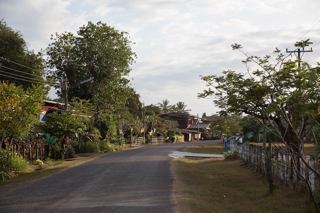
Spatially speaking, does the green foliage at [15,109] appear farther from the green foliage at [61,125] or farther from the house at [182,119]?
the house at [182,119]

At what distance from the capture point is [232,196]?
40.1ft

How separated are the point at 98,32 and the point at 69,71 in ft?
18.6

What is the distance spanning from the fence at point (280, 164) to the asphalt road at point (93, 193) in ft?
13.7

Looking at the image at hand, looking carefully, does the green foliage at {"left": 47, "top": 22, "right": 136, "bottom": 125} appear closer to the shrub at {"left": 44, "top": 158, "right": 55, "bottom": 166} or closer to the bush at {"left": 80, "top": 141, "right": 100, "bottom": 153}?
the bush at {"left": 80, "top": 141, "right": 100, "bottom": 153}

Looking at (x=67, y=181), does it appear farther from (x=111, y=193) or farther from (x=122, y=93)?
(x=122, y=93)

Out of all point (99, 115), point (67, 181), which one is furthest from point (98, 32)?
point (67, 181)

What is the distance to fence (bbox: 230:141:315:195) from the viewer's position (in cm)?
1084

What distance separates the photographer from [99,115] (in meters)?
36.3

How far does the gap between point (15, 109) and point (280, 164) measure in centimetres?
1266

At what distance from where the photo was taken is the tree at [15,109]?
16266mm

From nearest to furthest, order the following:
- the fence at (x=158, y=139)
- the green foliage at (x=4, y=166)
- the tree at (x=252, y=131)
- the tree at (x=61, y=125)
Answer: the green foliage at (x=4, y=166) → the tree at (x=61, y=125) → the tree at (x=252, y=131) → the fence at (x=158, y=139)

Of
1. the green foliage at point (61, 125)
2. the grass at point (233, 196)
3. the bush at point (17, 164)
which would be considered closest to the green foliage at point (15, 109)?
the bush at point (17, 164)

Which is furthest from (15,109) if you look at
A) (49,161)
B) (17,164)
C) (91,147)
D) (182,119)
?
(182,119)

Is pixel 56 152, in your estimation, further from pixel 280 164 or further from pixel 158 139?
pixel 158 139
